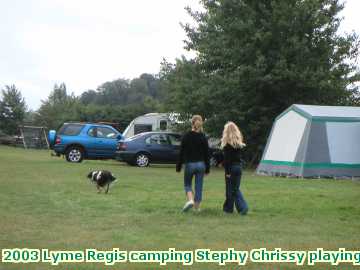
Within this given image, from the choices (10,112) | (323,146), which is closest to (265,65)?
(323,146)

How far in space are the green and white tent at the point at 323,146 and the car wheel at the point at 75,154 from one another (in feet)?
29.1

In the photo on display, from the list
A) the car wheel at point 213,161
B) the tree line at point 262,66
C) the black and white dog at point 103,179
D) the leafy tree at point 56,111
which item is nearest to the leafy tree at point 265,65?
the tree line at point 262,66

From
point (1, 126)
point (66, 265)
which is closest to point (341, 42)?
point (66, 265)

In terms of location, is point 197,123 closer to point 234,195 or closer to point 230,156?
point 230,156

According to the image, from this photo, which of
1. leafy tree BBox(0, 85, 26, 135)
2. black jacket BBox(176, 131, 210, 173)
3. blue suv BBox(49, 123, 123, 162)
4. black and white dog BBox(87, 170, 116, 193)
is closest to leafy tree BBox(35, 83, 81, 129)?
leafy tree BBox(0, 85, 26, 135)

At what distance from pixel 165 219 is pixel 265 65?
17304mm

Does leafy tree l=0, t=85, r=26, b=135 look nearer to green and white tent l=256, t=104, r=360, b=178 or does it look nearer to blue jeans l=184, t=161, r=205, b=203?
→ green and white tent l=256, t=104, r=360, b=178

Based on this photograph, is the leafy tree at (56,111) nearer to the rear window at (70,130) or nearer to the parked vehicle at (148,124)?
the parked vehicle at (148,124)

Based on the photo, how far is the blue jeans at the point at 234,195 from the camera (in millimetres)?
10375

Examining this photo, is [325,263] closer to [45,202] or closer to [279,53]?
[45,202]

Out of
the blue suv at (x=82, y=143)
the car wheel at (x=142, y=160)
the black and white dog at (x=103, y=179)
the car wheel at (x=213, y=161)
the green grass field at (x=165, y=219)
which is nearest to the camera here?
the green grass field at (x=165, y=219)

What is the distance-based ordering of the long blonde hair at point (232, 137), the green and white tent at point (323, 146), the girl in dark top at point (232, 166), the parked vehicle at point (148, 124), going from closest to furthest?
Answer: the girl in dark top at point (232, 166) → the long blonde hair at point (232, 137) → the green and white tent at point (323, 146) → the parked vehicle at point (148, 124)

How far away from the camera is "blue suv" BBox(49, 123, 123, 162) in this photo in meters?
24.9

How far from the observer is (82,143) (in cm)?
2502
